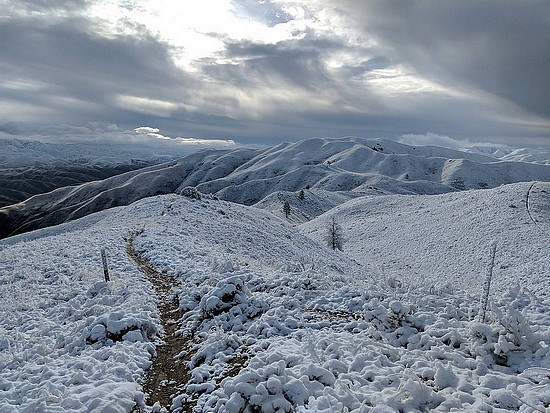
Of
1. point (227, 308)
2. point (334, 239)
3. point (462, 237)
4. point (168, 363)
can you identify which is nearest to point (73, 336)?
point (168, 363)

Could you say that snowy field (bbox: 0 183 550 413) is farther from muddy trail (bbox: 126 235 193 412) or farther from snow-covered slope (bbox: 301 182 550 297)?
snow-covered slope (bbox: 301 182 550 297)

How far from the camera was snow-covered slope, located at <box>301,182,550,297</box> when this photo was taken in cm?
3697

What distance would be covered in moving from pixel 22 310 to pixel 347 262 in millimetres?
34028

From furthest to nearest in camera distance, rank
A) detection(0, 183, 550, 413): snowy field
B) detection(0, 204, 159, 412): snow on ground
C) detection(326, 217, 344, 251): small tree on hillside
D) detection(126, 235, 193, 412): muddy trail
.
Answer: detection(326, 217, 344, 251): small tree on hillside
detection(126, 235, 193, 412): muddy trail
detection(0, 204, 159, 412): snow on ground
detection(0, 183, 550, 413): snowy field

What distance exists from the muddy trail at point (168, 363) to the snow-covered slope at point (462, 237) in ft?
66.8

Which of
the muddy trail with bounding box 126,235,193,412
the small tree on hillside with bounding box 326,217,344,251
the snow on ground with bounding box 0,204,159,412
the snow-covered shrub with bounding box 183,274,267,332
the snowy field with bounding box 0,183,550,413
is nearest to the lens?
the snowy field with bounding box 0,183,550,413

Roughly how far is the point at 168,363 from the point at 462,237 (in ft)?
161

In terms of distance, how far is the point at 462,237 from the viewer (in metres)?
48.9

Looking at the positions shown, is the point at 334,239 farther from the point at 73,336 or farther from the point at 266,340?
the point at 73,336

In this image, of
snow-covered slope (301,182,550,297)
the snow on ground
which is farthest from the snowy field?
snow-covered slope (301,182,550,297)

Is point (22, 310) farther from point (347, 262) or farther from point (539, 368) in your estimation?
point (347, 262)

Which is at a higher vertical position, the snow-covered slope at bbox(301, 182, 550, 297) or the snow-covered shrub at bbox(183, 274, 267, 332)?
the snow-covered shrub at bbox(183, 274, 267, 332)

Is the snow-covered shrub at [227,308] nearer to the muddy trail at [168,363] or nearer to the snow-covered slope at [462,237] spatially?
the muddy trail at [168,363]

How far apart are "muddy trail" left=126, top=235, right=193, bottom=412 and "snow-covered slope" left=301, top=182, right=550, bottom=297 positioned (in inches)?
801
